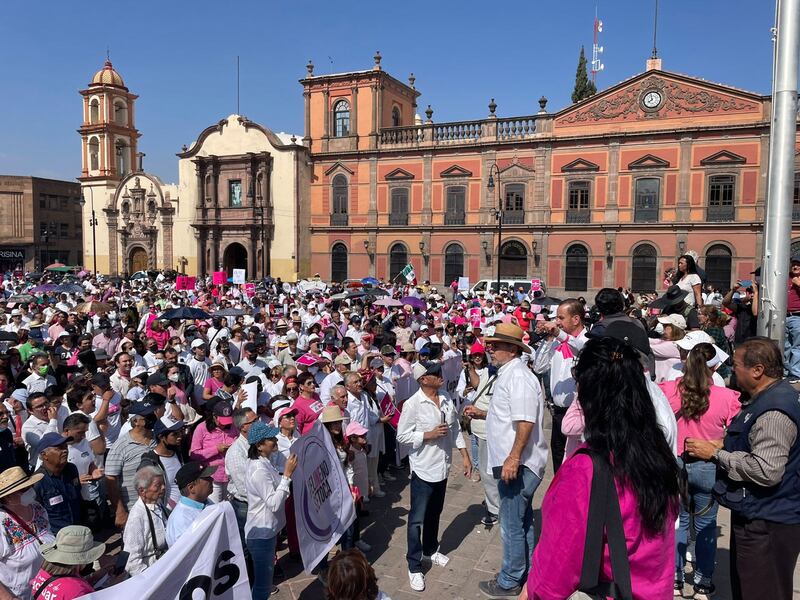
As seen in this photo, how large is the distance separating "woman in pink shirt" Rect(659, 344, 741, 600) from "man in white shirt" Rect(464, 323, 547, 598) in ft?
3.84

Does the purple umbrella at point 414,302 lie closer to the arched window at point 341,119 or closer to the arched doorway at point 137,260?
the arched window at point 341,119

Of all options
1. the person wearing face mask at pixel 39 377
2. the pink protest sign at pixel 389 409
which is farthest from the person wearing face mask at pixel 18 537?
the pink protest sign at pixel 389 409

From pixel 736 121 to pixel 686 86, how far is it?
311 centimetres

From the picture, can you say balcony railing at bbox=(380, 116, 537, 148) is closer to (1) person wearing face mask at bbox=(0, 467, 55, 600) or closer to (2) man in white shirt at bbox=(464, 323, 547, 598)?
(2) man in white shirt at bbox=(464, 323, 547, 598)

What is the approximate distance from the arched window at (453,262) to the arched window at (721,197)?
46.0ft

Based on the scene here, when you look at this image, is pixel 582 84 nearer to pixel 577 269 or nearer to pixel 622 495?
pixel 577 269

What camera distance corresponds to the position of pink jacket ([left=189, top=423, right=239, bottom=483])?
19.2 ft

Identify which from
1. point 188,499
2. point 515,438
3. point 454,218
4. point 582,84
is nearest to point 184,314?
point 188,499

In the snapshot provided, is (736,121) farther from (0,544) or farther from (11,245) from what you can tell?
(11,245)

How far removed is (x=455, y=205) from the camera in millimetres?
35688

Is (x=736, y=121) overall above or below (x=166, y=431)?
above

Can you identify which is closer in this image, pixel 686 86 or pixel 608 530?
pixel 608 530

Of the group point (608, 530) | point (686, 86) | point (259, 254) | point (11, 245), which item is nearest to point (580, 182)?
point (686, 86)

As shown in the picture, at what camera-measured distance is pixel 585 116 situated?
3209 centimetres
